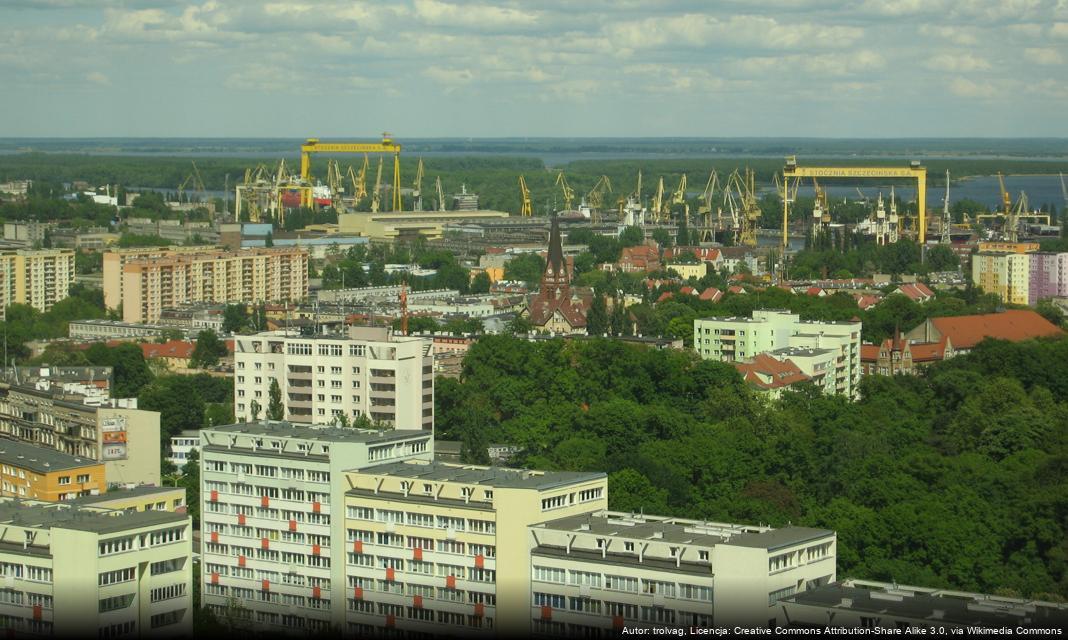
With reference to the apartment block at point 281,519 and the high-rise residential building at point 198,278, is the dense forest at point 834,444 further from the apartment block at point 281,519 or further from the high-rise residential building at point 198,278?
the high-rise residential building at point 198,278

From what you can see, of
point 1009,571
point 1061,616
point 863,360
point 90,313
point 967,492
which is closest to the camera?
point 1061,616

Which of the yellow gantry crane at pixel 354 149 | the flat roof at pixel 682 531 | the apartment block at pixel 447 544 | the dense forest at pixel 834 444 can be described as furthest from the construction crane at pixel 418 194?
the flat roof at pixel 682 531

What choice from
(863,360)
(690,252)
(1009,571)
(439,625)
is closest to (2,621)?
(439,625)

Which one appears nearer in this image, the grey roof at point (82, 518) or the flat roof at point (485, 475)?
the grey roof at point (82, 518)

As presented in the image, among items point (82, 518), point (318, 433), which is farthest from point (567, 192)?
point (82, 518)

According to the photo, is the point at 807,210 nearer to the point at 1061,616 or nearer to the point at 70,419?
the point at 70,419

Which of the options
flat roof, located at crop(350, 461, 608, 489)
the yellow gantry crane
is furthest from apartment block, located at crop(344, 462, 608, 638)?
the yellow gantry crane

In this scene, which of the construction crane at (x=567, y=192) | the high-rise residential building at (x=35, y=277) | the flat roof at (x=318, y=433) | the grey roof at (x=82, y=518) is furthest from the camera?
the construction crane at (x=567, y=192)
